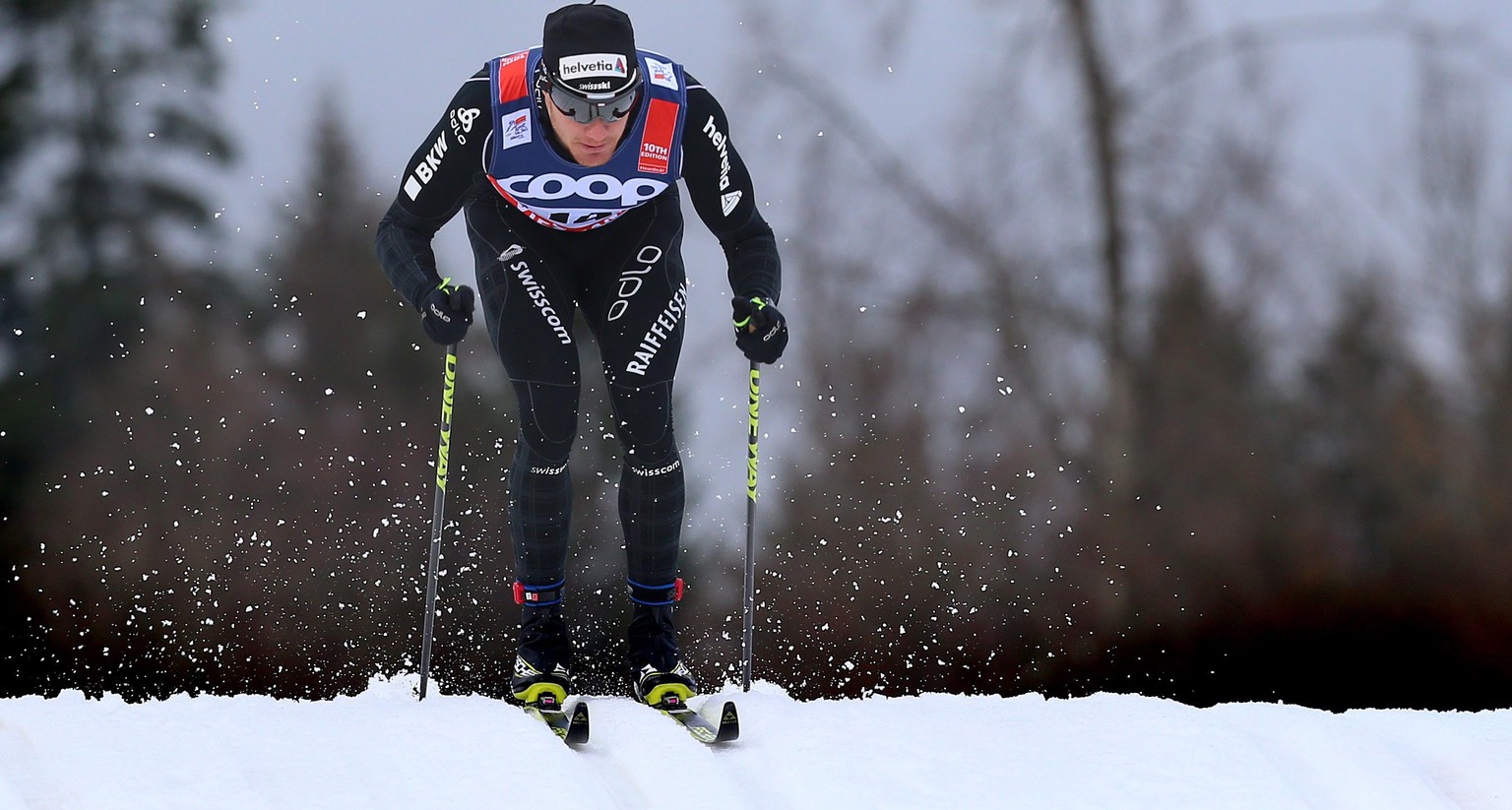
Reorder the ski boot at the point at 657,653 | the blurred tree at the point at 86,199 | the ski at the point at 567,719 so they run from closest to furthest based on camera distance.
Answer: the ski at the point at 567,719 < the ski boot at the point at 657,653 < the blurred tree at the point at 86,199

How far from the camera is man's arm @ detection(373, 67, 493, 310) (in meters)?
3.91

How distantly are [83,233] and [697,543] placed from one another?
24.7 ft

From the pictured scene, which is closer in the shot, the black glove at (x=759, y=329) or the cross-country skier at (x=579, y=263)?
the cross-country skier at (x=579, y=263)

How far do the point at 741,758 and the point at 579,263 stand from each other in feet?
5.44

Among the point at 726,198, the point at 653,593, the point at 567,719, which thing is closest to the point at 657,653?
the point at 653,593

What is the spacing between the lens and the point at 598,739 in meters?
3.62

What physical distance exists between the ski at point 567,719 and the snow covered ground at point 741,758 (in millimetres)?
65

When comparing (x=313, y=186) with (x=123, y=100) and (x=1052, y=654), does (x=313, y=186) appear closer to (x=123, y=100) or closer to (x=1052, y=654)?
(x=123, y=100)

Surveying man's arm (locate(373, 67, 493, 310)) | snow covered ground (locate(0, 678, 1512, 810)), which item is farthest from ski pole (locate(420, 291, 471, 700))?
man's arm (locate(373, 67, 493, 310))

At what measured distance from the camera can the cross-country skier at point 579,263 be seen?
151 inches

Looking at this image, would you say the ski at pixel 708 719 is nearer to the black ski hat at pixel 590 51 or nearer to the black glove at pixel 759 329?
the black glove at pixel 759 329

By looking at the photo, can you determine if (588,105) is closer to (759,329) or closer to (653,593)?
(759,329)

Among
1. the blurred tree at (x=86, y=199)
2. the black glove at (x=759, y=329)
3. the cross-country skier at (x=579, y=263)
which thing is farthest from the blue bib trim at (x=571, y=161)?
the blurred tree at (x=86, y=199)

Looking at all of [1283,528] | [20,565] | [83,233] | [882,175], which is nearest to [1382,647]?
[1283,528]
